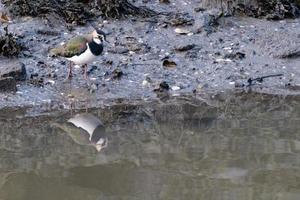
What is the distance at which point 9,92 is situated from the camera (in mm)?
8625

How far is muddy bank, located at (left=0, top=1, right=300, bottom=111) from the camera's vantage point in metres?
8.83

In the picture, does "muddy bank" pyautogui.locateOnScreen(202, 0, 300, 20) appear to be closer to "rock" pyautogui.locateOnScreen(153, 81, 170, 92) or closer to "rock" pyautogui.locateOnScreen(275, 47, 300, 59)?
"rock" pyautogui.locateOnScreen(275, 47, 300, 59)

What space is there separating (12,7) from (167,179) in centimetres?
541

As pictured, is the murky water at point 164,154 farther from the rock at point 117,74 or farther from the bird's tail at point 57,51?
the bird's tail at point 57,51

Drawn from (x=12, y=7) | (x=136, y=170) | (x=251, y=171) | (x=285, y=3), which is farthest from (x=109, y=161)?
(x=285, y=3)

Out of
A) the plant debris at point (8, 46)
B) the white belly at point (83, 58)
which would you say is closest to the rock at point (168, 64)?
the white belly at point (83, 58)

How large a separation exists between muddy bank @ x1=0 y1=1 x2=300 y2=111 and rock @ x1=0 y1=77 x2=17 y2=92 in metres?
0.08

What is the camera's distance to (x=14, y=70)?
8812 mm

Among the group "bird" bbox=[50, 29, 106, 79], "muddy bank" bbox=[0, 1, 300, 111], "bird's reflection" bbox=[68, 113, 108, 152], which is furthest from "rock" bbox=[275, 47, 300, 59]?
"bird's reflection" bbox=[68, 113, 108, 152]

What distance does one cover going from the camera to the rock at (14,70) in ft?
28.7

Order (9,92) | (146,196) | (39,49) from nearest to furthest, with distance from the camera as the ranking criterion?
1. (146,196)
2. (9,92)
3. (39,49)

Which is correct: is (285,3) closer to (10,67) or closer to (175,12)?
(175,12)

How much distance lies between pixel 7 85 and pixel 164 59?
2297mm

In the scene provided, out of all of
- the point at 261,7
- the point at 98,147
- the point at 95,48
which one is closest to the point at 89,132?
the point at 98,147
